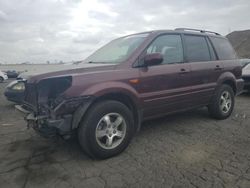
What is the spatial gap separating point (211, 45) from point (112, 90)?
9.50 feet

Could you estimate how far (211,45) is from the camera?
5.03 m

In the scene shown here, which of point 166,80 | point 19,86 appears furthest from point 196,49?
point 19,86

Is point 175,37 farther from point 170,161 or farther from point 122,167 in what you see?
point 122,167

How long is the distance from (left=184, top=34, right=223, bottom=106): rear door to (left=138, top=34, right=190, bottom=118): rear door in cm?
21

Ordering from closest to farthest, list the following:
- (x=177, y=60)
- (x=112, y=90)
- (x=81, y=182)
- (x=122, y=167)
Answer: (x=81, y=182) < (x=122, y=167) < (x=112, y=90) < (x=177, y=60)

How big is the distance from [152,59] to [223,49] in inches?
104

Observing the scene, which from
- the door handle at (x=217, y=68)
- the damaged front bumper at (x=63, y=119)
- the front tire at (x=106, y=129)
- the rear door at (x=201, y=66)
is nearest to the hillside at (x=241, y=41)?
the door handle at (x=217, y=68)

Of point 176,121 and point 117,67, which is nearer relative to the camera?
point 117,67

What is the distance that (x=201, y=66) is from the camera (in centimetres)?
457

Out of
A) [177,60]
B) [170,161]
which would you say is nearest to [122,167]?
[170,161]

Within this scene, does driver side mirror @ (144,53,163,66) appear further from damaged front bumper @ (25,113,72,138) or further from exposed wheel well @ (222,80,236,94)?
exposed wheel well @ (222,80,236,94)

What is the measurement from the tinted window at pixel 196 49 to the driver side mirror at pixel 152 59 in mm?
1091

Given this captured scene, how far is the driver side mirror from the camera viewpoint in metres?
3.51

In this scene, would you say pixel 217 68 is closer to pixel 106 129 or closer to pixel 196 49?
pixel 196 49
